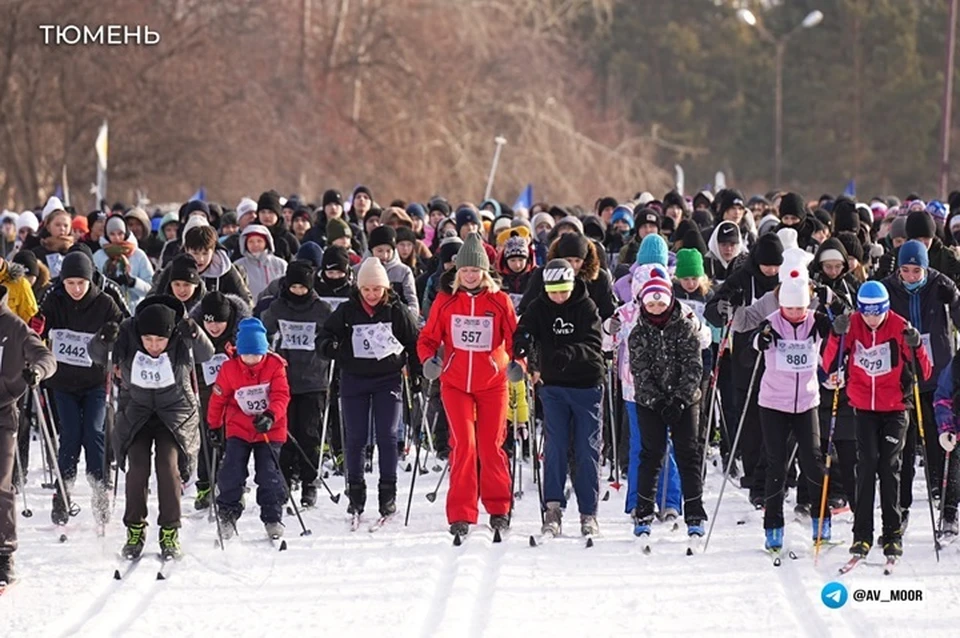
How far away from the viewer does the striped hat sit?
945 centimetres

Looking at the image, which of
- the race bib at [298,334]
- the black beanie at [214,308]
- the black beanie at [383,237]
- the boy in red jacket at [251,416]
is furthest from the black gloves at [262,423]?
the black beanie at [383,237]

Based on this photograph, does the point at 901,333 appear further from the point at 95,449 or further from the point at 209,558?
the point at 95,449

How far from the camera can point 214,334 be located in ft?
34.3

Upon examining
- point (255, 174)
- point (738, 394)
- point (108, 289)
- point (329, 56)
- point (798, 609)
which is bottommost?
point (798, 609)

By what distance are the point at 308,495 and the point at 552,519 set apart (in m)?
1.84

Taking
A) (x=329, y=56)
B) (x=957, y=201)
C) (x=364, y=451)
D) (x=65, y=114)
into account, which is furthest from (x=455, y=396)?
(x=329, y=56)

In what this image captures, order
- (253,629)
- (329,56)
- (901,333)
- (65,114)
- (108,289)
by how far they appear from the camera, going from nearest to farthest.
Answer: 1. (253,629)
2. (901,333)
3. (108,289)
4. (65,114)
5. (329,56)

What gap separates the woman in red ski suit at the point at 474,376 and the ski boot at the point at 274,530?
0.98m

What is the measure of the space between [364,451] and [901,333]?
3.32 meters

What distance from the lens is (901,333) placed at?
9039 mm

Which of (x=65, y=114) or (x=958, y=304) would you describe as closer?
(x=958, y=304)

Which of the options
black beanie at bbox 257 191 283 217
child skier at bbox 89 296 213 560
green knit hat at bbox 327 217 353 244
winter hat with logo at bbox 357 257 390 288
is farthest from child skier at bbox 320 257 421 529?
black beanie at bbox 257 191 283 217

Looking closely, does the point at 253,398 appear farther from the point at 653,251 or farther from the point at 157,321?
the point at 653,251

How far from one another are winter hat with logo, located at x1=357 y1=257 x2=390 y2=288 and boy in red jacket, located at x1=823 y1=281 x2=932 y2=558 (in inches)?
110
